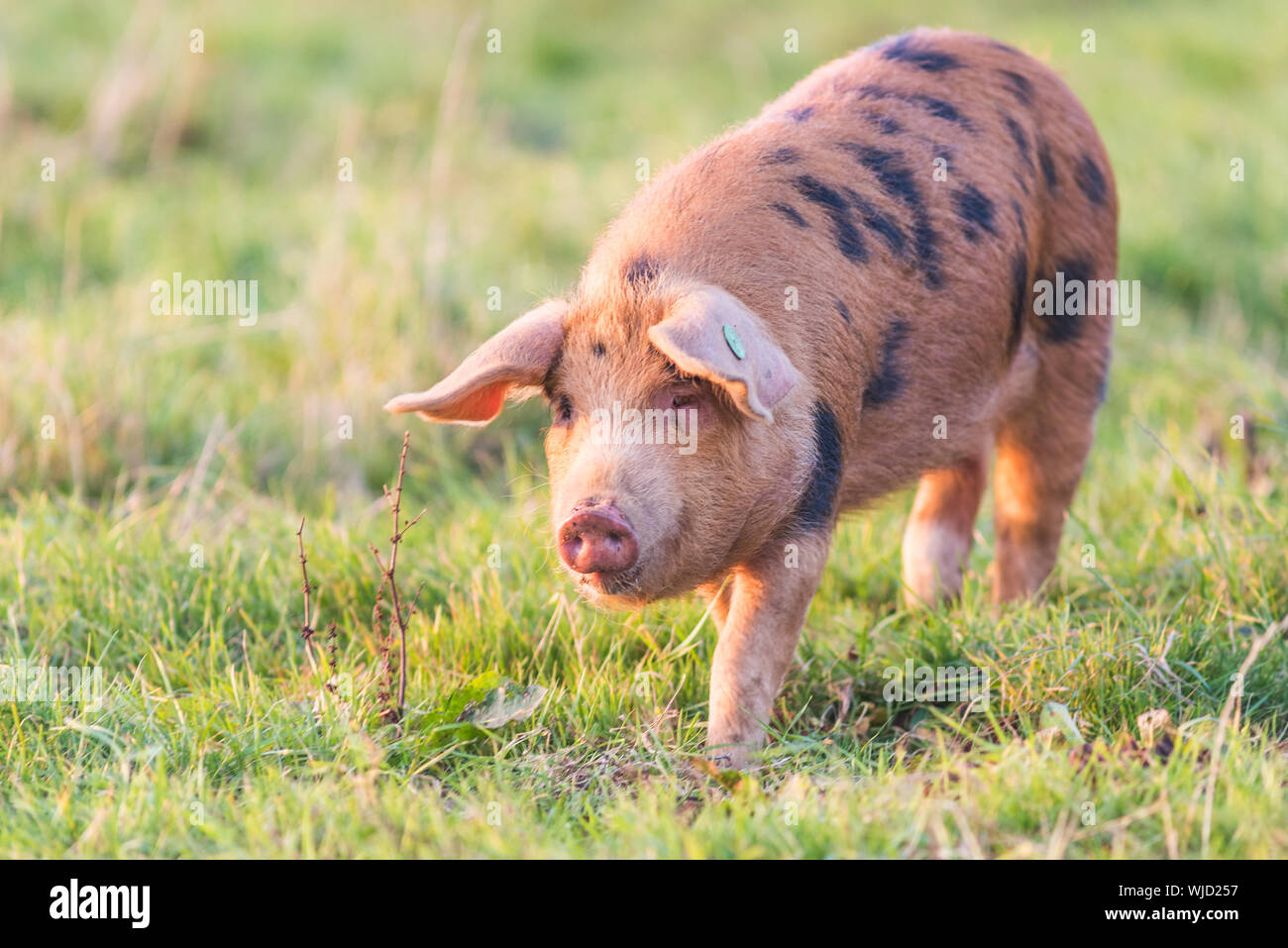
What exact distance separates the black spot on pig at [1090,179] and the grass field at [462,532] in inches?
38.9

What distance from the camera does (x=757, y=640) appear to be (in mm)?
3830

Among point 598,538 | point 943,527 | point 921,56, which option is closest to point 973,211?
point 921,56

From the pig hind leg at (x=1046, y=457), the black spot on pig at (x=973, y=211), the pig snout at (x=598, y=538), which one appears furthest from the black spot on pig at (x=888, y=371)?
the pig snout at (x=598, y=538)

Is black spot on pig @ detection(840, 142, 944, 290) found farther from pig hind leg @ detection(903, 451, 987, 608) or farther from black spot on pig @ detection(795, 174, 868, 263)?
pig hind leg @ detection(903, 451, 987, 608)

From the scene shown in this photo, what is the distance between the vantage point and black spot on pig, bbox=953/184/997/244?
4359 mm

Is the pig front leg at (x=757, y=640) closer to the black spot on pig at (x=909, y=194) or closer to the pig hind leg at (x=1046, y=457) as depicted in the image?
the black spot on pig at (x=909, y=194)

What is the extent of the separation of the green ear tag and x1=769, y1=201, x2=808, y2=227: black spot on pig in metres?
0.64

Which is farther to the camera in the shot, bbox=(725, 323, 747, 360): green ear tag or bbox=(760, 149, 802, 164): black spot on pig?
bbox=(760, 149, 802, 164): black spot on pig

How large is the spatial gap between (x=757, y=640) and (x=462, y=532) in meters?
1.51

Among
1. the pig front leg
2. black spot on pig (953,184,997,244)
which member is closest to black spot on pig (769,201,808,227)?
black spot on pig (953,184,997,244)

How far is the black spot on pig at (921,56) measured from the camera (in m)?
4.63
